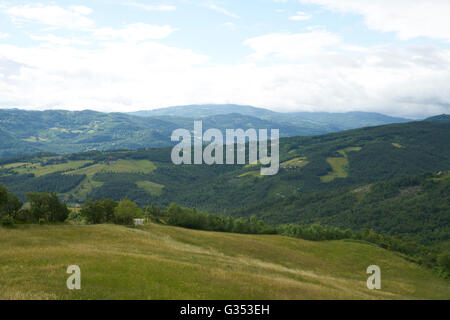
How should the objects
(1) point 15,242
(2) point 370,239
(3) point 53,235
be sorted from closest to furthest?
(1) point 15,242 < (3) point 53,235 < (2) point 370,239

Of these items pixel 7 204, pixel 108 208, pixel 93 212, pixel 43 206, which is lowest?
pixel 93 212

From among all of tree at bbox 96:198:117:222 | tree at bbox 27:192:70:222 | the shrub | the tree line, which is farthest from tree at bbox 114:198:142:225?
the shrub

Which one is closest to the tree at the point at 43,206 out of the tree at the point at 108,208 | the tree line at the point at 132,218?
the tree line at the point at 132,218

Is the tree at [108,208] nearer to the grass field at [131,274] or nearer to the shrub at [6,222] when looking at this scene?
the grass field at [131,274]

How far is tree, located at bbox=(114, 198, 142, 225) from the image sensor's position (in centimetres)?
8600

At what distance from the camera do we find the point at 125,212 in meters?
86.2

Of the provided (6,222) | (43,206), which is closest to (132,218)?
(43,206)

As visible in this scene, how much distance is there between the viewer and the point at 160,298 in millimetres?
27812

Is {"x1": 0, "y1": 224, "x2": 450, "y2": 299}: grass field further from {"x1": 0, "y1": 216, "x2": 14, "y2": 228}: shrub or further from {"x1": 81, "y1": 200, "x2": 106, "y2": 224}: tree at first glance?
{"x1": 81, "y1": 200, "x2": 106, "y2": 224}: tree

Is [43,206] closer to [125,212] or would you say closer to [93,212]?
[93,212]
